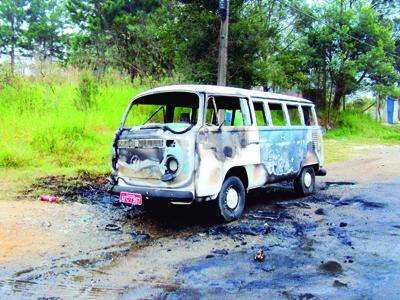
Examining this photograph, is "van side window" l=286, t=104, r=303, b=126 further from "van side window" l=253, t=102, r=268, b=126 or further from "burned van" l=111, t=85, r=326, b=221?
"van side window" l=253, t=102, r=268, b=126

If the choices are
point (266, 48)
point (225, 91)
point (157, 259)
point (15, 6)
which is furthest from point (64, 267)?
point (15, 6)

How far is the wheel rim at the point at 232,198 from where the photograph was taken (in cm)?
600

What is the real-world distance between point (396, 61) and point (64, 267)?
2750cm

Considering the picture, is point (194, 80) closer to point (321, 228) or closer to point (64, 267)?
point (321, 228)

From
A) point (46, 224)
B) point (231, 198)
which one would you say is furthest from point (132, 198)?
point (231, 198)

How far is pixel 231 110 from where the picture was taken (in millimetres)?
7008

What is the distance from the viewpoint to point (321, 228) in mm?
5785

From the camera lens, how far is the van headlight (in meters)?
5.30

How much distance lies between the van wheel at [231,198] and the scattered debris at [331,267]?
1812 millimetres

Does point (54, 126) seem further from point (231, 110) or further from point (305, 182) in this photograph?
point (305, 182)

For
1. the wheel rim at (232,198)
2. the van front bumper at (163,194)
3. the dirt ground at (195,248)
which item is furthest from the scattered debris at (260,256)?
the wheel rim at (232,198)

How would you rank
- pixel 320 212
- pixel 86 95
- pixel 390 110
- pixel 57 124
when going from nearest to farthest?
1. pixel 320 212
2. pixel 57 124
3. pixel 86 95
4. pixel 390 110

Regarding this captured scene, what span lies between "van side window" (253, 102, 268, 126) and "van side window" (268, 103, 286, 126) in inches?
8.4

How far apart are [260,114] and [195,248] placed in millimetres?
2952
